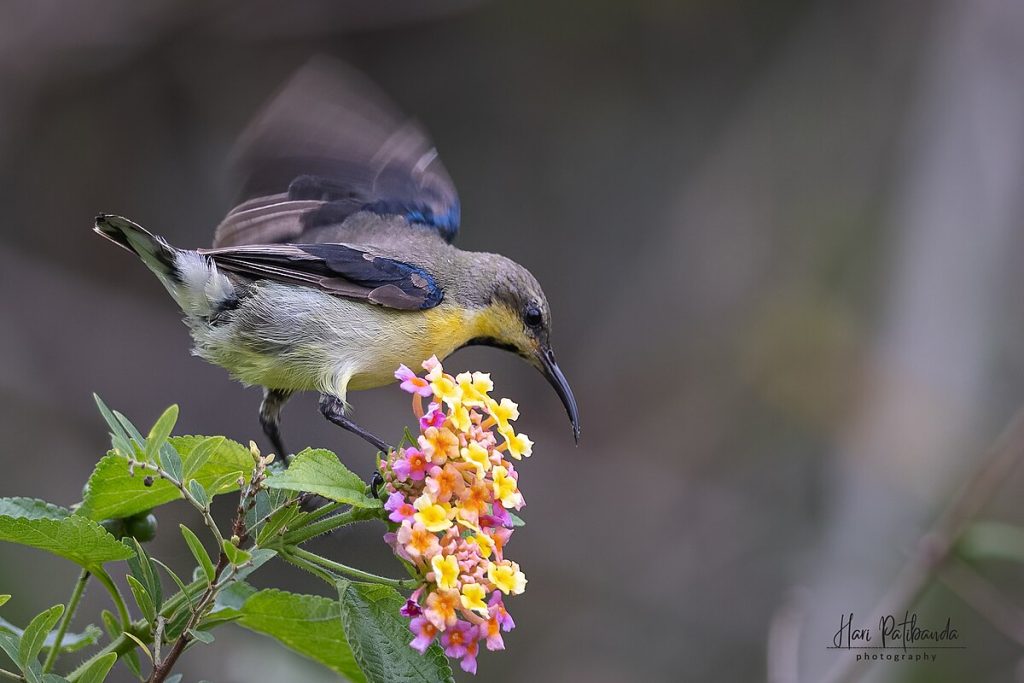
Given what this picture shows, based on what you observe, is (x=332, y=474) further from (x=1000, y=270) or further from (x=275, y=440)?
(x=1000, y=270)

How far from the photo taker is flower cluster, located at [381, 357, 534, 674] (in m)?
2.13

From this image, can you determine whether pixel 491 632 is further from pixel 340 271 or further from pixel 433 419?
pixel 340 271

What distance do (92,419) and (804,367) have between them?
5459 millimetres

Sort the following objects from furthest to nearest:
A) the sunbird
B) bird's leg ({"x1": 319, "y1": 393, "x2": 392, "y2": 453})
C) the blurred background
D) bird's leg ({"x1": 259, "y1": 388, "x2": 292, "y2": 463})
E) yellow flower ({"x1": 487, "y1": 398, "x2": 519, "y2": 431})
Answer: the blurred background → bird's leg ({"x1": 259, "y1": 388, "x2": 292, "y2": 463}) → the sunbird → bird's leg ({"x1": 319, "y1": 393, "x2": 392, "y2": 453}) → yellow flower ({"x1": 487, "y1": 398, "x2": 519, "y2": 431})

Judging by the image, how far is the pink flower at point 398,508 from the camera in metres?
2.13

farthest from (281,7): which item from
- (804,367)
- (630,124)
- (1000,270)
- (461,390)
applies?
(461,390)

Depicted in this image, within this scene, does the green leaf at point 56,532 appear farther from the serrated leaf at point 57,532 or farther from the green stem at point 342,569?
the green stem at point 342,569

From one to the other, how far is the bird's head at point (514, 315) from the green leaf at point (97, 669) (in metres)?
2.62

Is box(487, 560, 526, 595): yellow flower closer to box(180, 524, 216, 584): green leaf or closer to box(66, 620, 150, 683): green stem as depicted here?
box(180, 524, 216, 584): green leaf

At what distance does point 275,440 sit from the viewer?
4.21 meters

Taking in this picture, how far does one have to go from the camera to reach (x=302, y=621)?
238 centimetres

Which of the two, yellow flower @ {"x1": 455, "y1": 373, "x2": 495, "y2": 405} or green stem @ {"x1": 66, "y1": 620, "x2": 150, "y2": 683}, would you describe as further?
yellow flower @ {"x1": 455, "y1": 373, "x2": 495, "y2": 405}

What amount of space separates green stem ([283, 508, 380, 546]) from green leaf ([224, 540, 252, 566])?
0.60 feet

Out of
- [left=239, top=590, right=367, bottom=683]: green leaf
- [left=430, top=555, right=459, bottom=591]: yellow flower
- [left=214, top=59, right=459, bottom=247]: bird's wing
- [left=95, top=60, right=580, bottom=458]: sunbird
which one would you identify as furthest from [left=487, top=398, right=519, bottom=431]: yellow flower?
[left=214, top=59, right=459, bottom=247]: bird's wing
